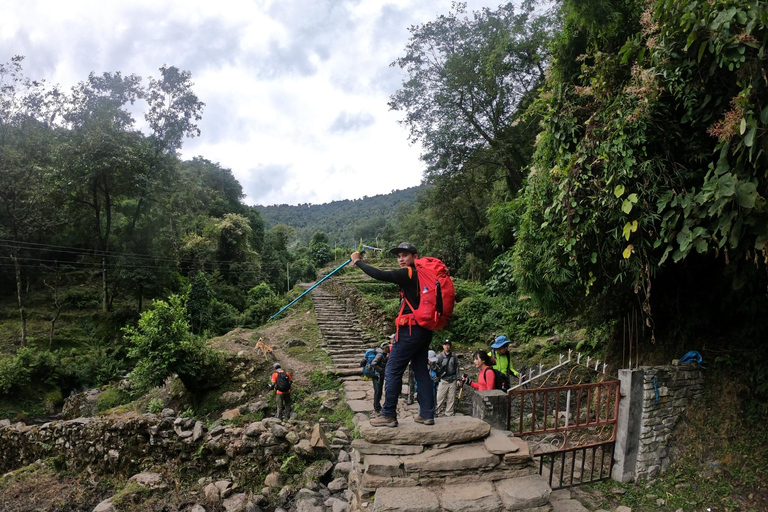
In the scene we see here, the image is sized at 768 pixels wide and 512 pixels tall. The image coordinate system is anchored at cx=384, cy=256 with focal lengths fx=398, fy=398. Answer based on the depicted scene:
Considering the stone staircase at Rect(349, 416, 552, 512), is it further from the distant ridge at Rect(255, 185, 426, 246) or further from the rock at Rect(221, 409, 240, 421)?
the distant ridge at Rect(255, 185, 426, 246)

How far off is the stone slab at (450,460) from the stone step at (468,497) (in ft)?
0.46

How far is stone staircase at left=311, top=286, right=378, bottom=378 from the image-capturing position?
10.6 meters

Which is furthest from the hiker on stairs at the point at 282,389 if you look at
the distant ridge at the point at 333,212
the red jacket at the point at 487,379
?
the distant ridge at the point at 333,212

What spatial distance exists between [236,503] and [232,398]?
4.06 metres

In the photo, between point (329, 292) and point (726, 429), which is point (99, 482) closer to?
point (726, 429)

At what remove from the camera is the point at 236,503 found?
5.64 m

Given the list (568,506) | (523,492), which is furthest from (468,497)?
(568,506)

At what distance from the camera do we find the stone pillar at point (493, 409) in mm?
4410

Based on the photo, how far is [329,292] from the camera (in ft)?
77.3

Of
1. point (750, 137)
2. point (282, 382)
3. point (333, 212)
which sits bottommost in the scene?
point (282, 382)

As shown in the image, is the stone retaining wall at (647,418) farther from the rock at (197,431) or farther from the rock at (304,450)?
the rock at (197,431)

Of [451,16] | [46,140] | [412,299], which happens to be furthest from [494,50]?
[46,140]

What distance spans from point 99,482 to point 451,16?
56.7 ft

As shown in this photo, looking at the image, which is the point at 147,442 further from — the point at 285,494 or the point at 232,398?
the point at 285,494
